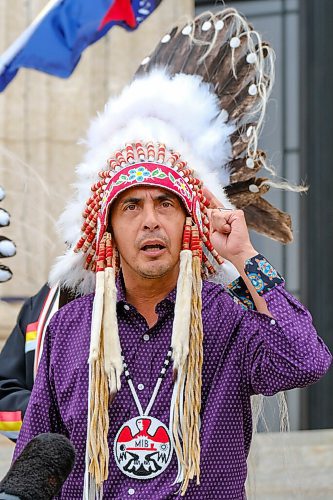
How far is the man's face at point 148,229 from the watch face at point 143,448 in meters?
0.37

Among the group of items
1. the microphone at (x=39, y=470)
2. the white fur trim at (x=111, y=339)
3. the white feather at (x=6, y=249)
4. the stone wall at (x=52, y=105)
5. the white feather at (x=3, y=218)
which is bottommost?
the microphone at (x=39, y=470)

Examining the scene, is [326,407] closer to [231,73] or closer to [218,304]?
[231,73]

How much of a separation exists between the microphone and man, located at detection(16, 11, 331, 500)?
908 millimetres

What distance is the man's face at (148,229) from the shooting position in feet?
8.56

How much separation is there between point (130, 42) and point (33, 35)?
52.6 inches

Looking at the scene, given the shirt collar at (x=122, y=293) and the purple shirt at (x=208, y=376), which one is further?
the shirt collar at (x=122, y=293)

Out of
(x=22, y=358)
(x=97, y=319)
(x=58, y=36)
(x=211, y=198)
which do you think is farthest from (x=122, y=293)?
(x=58, y=36)

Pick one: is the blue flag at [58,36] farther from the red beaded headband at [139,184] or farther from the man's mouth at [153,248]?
the man's mouth at [153,248]

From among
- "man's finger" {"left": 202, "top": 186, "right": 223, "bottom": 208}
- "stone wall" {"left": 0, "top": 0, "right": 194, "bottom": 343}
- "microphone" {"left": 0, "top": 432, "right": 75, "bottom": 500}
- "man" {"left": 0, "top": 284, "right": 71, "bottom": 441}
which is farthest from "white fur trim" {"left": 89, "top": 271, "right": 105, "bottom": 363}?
"stone wall" {"left": 0, "top": 0, "right": 194, "bottom": 343}

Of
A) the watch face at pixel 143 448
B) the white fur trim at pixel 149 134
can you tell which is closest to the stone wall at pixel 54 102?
the white fur trim at pixel 149 134

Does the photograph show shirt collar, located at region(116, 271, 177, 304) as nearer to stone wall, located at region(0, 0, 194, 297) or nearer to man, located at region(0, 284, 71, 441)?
man, located at region(0, 284, 71, 441)

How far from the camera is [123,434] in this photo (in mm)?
2535

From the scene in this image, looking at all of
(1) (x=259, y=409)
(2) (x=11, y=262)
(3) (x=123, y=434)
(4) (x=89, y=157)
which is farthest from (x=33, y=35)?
(3) (x=123, y=434)

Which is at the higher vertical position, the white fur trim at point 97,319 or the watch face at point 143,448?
the white fur trim at point 97,319
